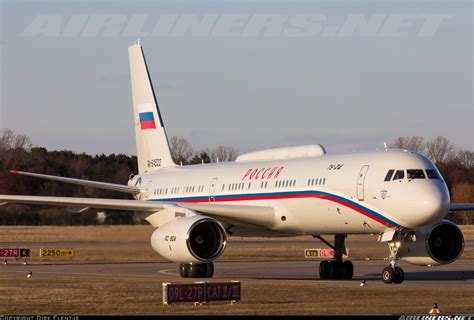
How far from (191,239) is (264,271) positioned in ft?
21.8

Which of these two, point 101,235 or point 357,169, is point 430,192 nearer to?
point 357,169

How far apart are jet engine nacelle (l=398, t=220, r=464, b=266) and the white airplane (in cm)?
4

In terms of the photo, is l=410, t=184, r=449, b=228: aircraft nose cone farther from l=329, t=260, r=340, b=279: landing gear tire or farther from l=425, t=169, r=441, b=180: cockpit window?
l=329, t=260, r=340, b=279: landing gear tire

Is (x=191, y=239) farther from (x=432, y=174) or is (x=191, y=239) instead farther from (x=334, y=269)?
(x=432, y=174)

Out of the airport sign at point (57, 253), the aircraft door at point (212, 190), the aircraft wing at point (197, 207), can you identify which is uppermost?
the aircraft door at point (212, 190)

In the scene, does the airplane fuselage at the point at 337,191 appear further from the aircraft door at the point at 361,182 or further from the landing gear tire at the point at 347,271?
the landing gear tire at the point at 347,271

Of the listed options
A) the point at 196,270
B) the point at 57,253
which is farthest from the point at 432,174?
the point at 57,253

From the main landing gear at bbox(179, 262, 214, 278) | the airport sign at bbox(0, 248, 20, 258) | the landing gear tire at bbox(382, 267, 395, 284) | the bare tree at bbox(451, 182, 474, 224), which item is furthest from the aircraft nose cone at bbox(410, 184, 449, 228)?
the bare tree at bbox(451, 182, 474, 224)

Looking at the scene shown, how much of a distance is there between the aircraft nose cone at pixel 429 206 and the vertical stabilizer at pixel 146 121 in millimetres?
18760

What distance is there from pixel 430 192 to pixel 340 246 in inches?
277

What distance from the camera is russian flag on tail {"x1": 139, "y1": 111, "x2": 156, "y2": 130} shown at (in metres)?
52.3

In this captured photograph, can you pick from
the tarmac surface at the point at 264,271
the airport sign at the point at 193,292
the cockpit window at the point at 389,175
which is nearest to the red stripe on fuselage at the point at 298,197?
the cockpit window at the point at 389,175

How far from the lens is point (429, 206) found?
34.5 meters

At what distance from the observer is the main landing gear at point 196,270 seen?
131 ft
